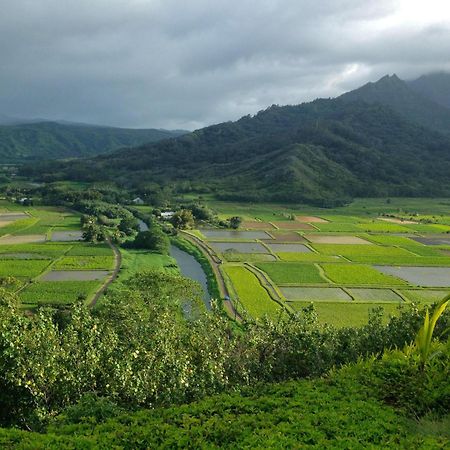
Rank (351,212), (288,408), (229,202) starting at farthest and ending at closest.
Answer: (229,202)
(351,212)
(288,408)

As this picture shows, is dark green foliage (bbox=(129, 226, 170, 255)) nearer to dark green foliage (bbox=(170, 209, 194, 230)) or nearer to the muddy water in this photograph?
the muddy water

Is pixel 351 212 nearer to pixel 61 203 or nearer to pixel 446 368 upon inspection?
pixel 61 203

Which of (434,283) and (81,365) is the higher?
(81,365)

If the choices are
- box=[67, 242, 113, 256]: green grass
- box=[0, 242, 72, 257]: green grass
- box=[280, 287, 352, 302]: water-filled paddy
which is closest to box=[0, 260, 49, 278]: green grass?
box=[0, 242, 72, 257]: green grass

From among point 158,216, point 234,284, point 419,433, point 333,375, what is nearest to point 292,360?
point 333,375

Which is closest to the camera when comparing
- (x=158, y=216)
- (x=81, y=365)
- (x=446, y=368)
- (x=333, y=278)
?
(x=446, y=368)

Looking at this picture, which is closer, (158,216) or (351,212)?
(158,216)
